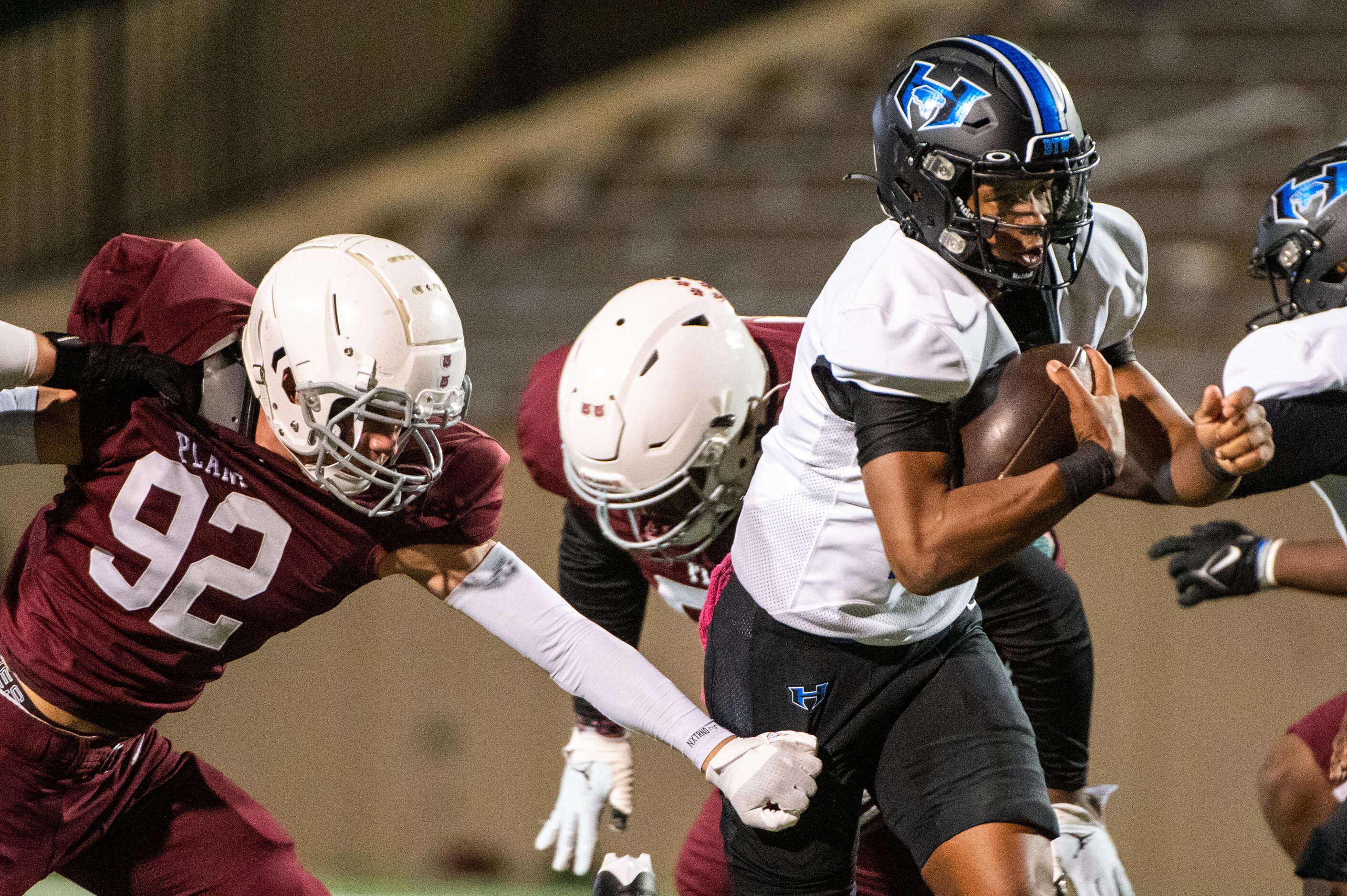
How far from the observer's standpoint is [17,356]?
234cm

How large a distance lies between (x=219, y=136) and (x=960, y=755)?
607 cm

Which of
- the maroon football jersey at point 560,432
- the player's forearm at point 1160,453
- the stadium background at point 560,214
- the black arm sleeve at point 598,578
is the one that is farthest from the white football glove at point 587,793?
the stadium background at point 560,214

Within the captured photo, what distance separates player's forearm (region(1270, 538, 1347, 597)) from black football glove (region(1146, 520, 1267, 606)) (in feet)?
0.17

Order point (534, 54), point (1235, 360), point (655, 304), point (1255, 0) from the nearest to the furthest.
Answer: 1. point (1235, 360)
2. point (655, 304)
3. point (1255, 0)
4. point (534, 54)

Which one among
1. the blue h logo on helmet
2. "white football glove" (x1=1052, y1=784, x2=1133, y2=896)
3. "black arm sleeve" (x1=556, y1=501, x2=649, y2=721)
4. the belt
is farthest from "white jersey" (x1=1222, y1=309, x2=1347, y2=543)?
the belt

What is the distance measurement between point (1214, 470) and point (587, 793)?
1.44m

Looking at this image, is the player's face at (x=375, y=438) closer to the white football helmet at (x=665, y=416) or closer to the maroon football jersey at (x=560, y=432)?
the white football helmet at (x=665, y=416)

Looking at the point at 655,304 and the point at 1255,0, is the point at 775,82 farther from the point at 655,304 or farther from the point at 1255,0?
the point at 655,304

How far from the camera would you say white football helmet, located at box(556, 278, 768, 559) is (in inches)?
104

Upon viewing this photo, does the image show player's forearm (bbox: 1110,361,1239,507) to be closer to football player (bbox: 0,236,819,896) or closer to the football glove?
football player (bbox: 0,236,819,896)

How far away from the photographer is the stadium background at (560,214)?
4996 mm

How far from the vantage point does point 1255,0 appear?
7.18 metres

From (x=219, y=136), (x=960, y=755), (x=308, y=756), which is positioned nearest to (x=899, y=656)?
(x=960, y=755)

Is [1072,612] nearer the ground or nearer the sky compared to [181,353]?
nearer the ground
